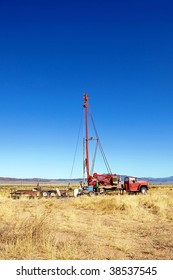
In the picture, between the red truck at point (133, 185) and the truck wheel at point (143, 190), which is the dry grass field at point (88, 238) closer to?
the red truck at point (133, 185)

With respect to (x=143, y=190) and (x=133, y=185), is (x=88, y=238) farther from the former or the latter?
(x=143, y=190)

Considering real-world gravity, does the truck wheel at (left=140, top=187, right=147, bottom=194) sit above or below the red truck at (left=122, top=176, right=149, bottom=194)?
below

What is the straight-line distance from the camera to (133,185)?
37.6 m

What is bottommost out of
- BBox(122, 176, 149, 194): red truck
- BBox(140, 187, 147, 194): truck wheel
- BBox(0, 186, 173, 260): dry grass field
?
BBox(0, 186, 173, 260): dry grass field

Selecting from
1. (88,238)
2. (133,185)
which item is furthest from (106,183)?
(88,238)

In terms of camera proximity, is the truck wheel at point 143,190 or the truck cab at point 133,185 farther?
the truck wheel at point 143,190

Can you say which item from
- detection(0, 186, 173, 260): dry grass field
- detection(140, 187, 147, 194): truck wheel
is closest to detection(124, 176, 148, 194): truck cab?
detection(140, 187, 147, 194): truck wheel

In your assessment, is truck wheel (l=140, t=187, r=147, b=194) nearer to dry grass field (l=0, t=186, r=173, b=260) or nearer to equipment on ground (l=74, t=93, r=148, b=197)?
equipment on ground (l=74, t=93, r=148, b=197)

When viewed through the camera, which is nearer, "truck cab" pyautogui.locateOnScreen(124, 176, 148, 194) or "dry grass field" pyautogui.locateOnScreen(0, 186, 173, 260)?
"dry grass field" pyautogui.locateOnScreen(0, 186, 173, 260)

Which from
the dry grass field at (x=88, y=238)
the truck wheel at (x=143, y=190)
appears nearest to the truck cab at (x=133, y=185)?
the truck wheel at (x=143, y=190)

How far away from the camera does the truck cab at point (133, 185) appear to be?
37.3 m

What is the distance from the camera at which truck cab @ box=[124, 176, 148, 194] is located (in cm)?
3731
